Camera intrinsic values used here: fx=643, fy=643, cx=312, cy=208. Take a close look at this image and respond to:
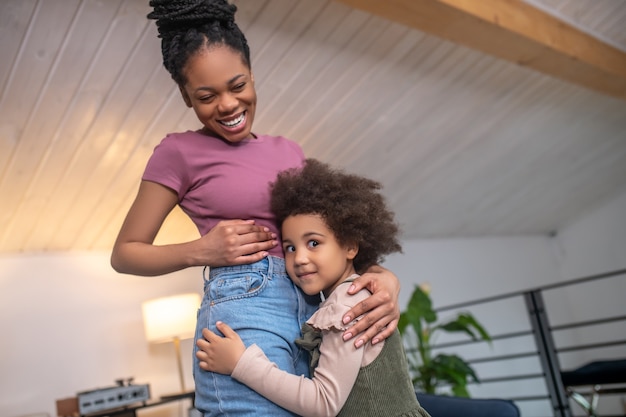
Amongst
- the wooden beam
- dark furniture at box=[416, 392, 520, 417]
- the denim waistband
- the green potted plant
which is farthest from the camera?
the green potted plant

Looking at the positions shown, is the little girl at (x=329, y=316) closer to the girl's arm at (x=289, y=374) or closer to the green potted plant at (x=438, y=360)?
the girl's arm at (x=289, y=374)

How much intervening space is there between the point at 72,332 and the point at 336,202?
2.60 m

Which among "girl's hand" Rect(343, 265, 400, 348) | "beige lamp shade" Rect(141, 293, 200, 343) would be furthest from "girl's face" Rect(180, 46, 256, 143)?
"beige lamp shade" Rect(141, 293, 200, 343)

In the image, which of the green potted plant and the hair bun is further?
the green potted plant

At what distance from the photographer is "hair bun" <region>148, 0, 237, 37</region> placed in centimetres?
122

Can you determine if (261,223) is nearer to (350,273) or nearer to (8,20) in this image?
(350,273)

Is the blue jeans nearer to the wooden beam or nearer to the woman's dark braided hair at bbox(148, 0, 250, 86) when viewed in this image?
the woman's dark braided hair at bbox(148, 0, 250, 86)

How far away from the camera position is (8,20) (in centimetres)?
233

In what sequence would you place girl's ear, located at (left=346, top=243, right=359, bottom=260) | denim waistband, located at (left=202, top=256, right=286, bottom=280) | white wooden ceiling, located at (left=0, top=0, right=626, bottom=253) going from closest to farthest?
denim waistband, located at (left=202, top=256, right=286, bottom=280) → girl's ear, located at (left=346, top=243, right=359, bottom=260) → white wooden ceiling, located at (left=0, top=0, right=626, bottom=253)

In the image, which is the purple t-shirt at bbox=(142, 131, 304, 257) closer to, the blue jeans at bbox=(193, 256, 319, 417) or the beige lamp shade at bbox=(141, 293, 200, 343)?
the blue jeans at bbox=(193, 256, 319, 417)

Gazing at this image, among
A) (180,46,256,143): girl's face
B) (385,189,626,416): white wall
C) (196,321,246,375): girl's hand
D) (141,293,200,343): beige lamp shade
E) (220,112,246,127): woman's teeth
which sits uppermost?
(385,189,626,416): white wall

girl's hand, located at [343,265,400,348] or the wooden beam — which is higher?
the wooden beam

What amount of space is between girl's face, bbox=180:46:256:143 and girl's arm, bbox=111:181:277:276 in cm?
17

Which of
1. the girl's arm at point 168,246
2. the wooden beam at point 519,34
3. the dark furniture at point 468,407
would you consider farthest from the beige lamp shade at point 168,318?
the girl's arm at point 168,246
